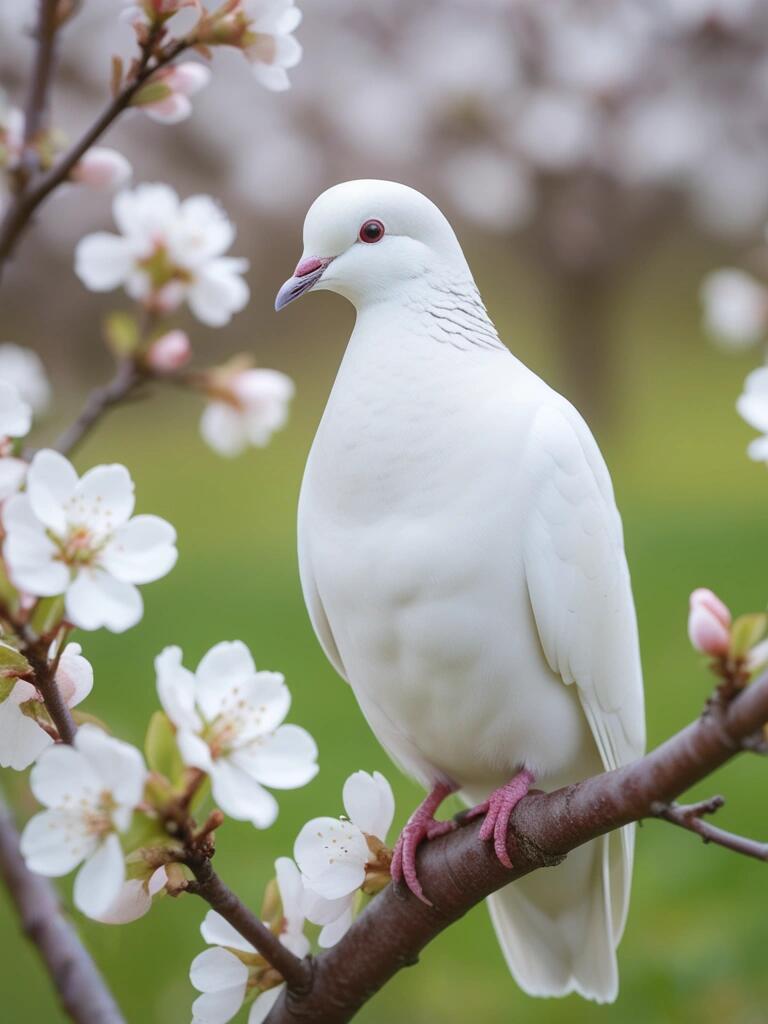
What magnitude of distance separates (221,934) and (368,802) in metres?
0.13

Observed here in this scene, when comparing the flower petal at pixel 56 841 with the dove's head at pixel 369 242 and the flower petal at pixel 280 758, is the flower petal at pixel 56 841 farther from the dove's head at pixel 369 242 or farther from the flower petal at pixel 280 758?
the dove's head at pixel 369 242


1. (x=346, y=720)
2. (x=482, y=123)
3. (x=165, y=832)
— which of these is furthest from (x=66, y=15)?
(x=482, y=123)

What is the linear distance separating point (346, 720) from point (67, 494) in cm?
205

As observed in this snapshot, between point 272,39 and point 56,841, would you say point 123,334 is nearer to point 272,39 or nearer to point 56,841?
point 272,39

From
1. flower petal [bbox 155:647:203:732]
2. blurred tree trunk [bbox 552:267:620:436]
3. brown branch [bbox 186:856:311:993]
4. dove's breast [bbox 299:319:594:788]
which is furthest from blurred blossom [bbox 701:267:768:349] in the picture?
blurred tree trunk [bbox 552:267:620:436]

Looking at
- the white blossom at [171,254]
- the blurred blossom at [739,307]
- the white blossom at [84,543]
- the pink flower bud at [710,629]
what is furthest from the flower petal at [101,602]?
the blurred blossom at [739,307]

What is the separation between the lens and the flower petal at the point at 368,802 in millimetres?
920

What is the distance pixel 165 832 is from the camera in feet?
2.31

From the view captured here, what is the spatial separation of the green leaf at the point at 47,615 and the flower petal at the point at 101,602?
0.02 m

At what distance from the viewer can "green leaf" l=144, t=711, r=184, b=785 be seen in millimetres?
695

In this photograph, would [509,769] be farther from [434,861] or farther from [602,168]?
[602,168]

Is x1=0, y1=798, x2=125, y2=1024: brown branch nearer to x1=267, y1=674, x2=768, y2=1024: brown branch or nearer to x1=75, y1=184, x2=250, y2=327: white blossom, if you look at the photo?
x1=267, y1=674, x2=768, y2=1024: brown branch

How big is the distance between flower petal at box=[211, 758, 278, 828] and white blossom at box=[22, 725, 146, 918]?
40 millimetres

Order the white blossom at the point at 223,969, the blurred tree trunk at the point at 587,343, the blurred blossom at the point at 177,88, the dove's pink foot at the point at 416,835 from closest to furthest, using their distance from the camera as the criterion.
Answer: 1. the white blossom at the point at 223,969
2. the dove's pink foot at the point at 416,835
3. the blurred blossom at the point at 177,88
4. the blurred tree trunk at the point at 587,343
